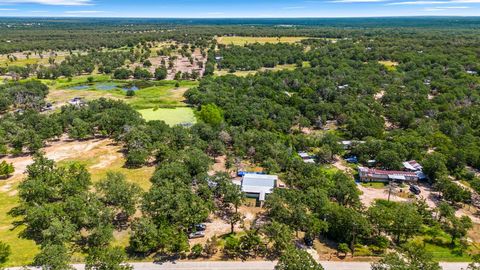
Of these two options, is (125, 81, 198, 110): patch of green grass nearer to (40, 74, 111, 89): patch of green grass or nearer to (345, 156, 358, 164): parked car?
(40, 74, 111, 89): patch of green grass

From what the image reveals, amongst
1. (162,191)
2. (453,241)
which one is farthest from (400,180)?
(162,191)

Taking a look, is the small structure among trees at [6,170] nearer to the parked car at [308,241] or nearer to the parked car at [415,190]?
the parked car at [308,241]

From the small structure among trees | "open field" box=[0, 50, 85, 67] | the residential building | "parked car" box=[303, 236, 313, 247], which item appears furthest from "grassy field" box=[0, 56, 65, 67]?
"parked car" box=[303, 236, 313, 247]

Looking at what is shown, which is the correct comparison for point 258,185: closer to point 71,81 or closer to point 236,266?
point 236,266

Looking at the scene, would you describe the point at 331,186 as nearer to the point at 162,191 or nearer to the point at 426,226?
the point at 426,226

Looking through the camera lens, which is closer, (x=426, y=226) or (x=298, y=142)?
(x=426, y=226)

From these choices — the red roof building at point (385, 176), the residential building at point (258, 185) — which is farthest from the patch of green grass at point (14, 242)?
the red roof building at point (385, 176)
